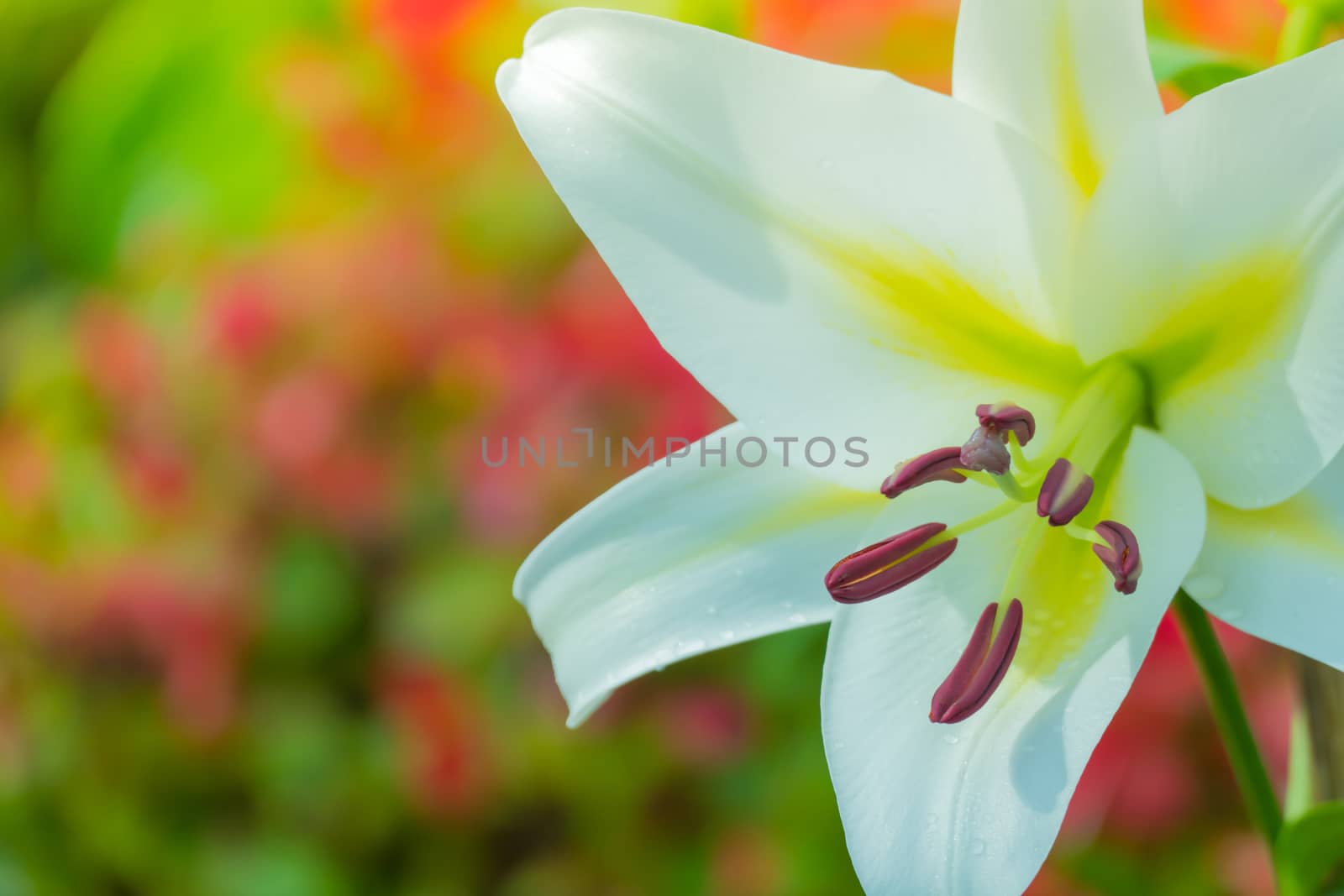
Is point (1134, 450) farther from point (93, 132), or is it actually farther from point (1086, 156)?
point (93, 132)

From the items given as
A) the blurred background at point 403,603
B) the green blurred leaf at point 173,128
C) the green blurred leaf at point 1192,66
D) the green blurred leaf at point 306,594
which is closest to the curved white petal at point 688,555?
the green blurred leaf at point 1192,66

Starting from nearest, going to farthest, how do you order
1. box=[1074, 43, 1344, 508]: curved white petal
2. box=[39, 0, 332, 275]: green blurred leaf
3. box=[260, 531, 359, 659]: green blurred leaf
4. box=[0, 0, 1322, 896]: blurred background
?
box=[1074, 43, 1344, 508]: curved white petal < box=[0, 0, 1322, 896]: blurred background < box=[260, 531, 359, 659]: green blurred leaf < box=[39, 0, 332, 275]: green blurred leaf

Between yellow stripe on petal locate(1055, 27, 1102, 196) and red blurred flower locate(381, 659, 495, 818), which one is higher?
yellow stripe on petal locate(1055, 27, 1102, 196)

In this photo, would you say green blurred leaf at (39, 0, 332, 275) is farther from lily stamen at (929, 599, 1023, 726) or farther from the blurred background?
lily stamen at (929, 599, 1023, 726)

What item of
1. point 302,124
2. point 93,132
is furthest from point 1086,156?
point 93,132

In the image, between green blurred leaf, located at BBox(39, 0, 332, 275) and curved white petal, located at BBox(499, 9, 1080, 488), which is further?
green blurred leaf, located at BBox(39, 0, 332, 275)

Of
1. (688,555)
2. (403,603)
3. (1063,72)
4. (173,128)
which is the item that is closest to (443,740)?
(403,603)

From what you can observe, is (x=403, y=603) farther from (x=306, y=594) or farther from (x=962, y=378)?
(x=962, y=378)

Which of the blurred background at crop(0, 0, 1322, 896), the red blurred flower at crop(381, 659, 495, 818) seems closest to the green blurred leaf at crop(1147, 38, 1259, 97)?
the blurred background at crop(0, 0, 1322, 896)
